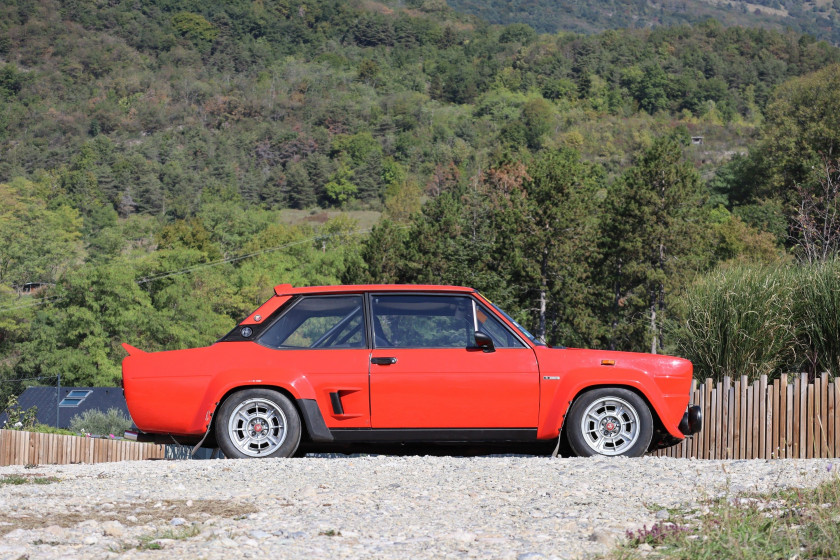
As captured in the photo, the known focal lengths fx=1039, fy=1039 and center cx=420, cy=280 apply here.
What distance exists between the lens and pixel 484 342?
A: 9062 mm

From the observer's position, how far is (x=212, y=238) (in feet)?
418

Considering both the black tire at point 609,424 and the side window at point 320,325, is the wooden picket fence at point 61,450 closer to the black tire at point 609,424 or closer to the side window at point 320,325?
the side window at point 320,325

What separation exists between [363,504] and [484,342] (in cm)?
284

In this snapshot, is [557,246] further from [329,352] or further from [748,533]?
[748,533]

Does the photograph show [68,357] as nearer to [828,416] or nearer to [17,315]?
[17,315]

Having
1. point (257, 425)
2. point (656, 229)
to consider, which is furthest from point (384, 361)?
point (656, 229)

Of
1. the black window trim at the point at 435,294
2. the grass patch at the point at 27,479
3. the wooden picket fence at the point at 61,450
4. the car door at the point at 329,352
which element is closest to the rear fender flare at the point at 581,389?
the black window trim at the point at 435,294

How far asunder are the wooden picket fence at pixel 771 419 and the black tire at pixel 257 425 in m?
4.86

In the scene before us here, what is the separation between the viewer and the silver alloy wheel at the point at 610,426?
9.19 meters

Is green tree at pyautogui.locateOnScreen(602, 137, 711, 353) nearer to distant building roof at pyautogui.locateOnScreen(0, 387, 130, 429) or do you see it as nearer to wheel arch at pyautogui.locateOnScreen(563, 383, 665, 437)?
distant building roof at pyautogui.locateOnScreen(0, 387, 130, 429)

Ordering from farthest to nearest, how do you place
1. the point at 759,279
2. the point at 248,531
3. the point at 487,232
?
the point at 487,232
the point at 759,279
the point at 248,531

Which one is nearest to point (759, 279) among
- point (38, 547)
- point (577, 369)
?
point (577, 369)

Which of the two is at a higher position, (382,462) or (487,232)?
(487,232)

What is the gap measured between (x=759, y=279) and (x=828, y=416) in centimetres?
320
